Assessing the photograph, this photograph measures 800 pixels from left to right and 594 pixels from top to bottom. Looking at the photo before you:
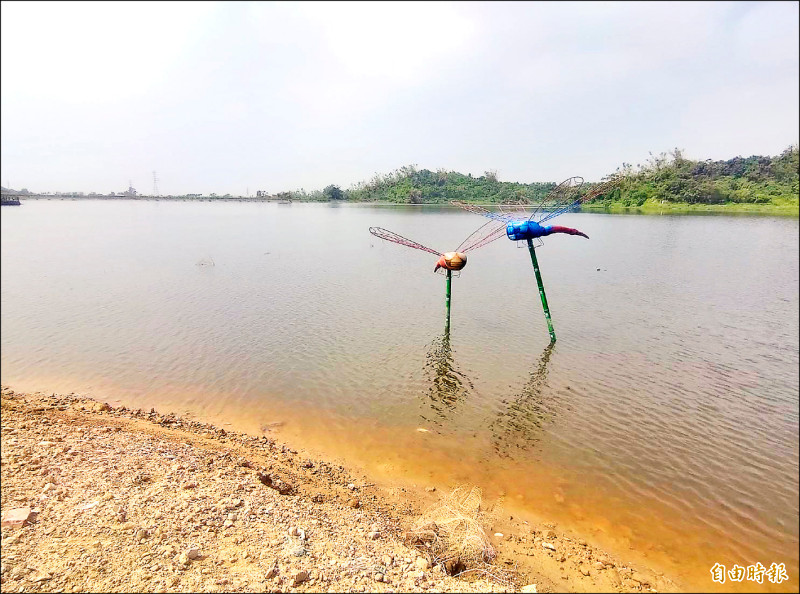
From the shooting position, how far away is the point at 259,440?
1102 centimetres

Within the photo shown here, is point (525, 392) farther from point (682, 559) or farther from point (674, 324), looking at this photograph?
point (674, 324)

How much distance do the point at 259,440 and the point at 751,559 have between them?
10.8 meters

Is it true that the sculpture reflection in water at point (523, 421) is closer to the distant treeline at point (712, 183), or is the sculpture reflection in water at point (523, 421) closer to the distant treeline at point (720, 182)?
the distant treeline at point (712, 183)

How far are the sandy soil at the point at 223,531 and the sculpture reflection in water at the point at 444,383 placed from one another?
4212 mm

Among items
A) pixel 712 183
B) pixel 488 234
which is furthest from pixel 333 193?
pixel 488 234

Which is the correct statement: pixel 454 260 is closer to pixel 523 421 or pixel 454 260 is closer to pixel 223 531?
pixel 523 421

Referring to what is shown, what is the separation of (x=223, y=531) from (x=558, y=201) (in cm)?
1652

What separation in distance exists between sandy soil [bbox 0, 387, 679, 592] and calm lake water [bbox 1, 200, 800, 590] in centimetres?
136

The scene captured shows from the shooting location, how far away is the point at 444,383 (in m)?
14.9

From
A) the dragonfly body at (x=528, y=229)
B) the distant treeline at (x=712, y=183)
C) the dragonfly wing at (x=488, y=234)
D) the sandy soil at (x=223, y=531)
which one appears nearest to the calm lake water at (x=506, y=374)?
the sandy soil at (x=223, y=531)

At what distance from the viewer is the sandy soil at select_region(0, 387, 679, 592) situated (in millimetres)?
5387

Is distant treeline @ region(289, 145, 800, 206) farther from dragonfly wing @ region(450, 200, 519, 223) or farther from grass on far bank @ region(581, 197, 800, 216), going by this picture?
dragonfly wing @ region(450, 200, 519, 223)

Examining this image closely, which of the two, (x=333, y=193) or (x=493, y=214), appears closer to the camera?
(x=493, y=214)

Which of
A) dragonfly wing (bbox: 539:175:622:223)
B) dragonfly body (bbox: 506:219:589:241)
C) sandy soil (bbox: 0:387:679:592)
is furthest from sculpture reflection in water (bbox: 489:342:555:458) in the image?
dragonfly wing (bbox: 539:175:622:223)
